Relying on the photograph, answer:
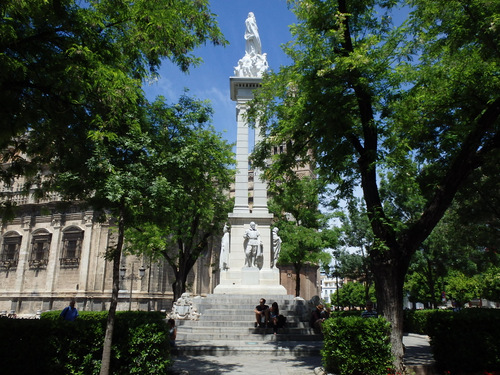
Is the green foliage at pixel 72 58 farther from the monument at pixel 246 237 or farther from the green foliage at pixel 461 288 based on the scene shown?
the green foliage at pixel 461 288

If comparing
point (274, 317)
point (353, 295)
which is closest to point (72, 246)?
point (274, 317)

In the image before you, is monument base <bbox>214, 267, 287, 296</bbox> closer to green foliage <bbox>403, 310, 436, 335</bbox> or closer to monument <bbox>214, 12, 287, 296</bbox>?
monument <bbox>214, 12, 287, 296</bbox>

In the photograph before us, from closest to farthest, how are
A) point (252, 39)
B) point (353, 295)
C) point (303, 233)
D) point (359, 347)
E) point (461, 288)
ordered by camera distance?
1. point (359, 347)
2. point (252, 39)
3. point (303, 233)
4. point (461, 288)
5. point (353, 295)

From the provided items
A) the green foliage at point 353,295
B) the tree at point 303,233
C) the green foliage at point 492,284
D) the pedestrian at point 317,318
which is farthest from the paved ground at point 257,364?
the green foliage at point 353,295

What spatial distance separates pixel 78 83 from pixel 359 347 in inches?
307

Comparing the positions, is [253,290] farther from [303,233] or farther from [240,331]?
[303,233]

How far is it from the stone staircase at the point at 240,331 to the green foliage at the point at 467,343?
3976 mm

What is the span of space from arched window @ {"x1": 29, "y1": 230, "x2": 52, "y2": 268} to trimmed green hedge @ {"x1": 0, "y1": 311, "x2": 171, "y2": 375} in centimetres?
3642

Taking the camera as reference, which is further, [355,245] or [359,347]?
[355,245]

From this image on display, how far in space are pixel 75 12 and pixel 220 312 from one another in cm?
1219

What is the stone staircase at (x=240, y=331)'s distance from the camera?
11977mm

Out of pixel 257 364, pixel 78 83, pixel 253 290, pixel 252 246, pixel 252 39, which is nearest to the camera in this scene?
pixel 78 83

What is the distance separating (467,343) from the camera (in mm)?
8594

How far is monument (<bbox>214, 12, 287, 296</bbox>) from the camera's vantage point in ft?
60.6
